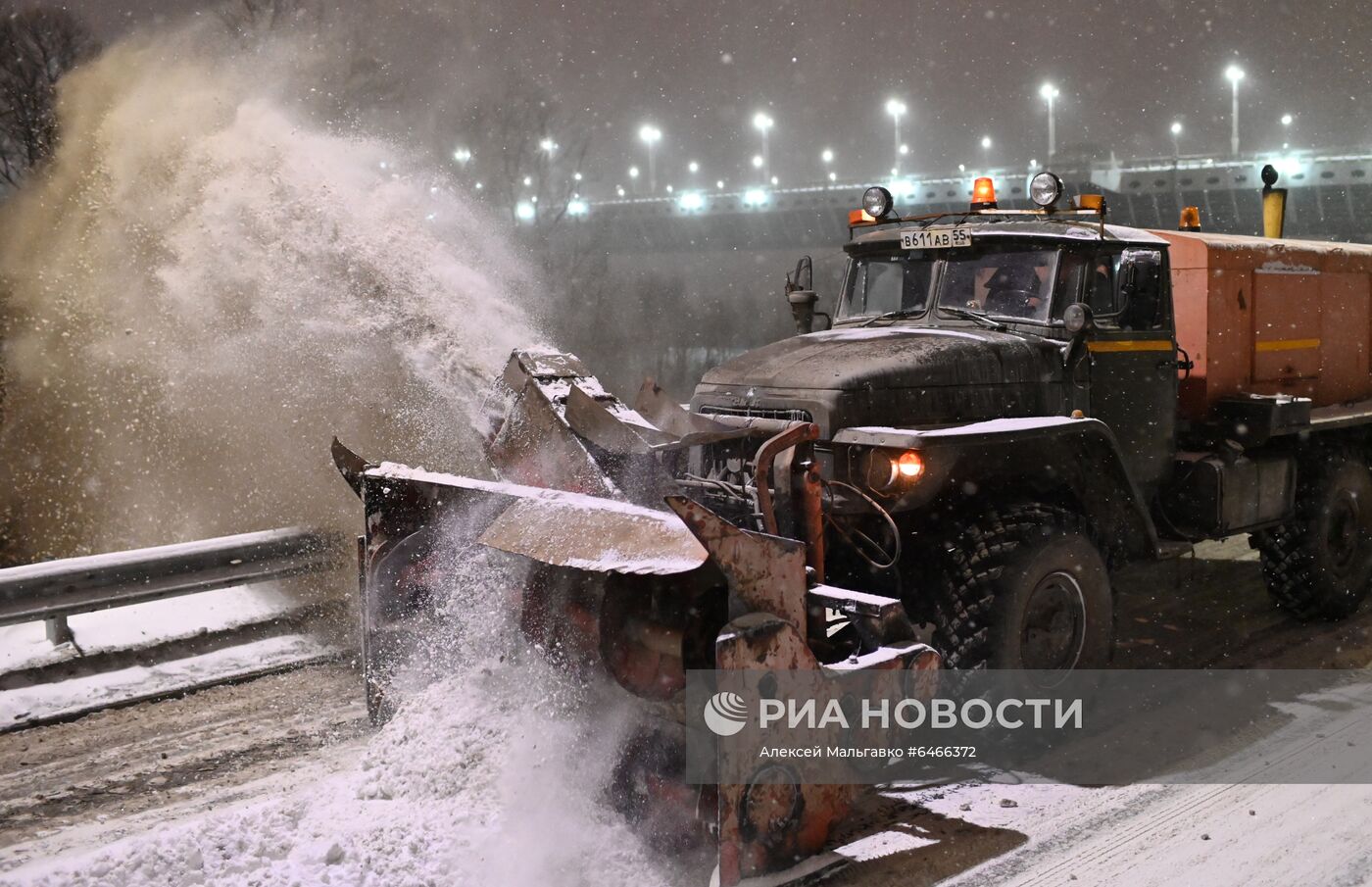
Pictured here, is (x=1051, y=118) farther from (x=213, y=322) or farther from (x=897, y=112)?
(x=213, y=322)

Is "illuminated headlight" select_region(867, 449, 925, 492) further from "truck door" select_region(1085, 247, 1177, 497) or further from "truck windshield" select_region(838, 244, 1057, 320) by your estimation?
"truck door" select_region(1085, 247, 1177, 497)

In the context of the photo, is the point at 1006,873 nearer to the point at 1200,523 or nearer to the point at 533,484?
the point at 533,484

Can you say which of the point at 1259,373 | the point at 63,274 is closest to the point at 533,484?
the point at 1259,373

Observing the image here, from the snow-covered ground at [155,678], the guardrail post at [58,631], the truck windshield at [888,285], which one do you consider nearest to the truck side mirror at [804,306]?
the truck windshield at [888,285]

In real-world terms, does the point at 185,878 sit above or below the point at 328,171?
below

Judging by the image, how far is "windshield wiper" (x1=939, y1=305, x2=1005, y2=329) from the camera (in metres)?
5.80

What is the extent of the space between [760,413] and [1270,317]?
4118 millimetres

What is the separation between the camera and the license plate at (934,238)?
235 inches

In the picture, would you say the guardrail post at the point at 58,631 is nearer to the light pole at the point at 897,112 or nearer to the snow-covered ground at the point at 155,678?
the snow-covered ground at the point at 155,678

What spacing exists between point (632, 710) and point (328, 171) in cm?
643

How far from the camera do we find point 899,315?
6.20 meters

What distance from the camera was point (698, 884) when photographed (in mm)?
3855

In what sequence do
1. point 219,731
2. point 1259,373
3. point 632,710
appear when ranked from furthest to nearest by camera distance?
1. point 1259,373
2. point 219,731
3. point 632,710

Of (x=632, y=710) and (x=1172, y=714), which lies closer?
(x=632, y=710)
